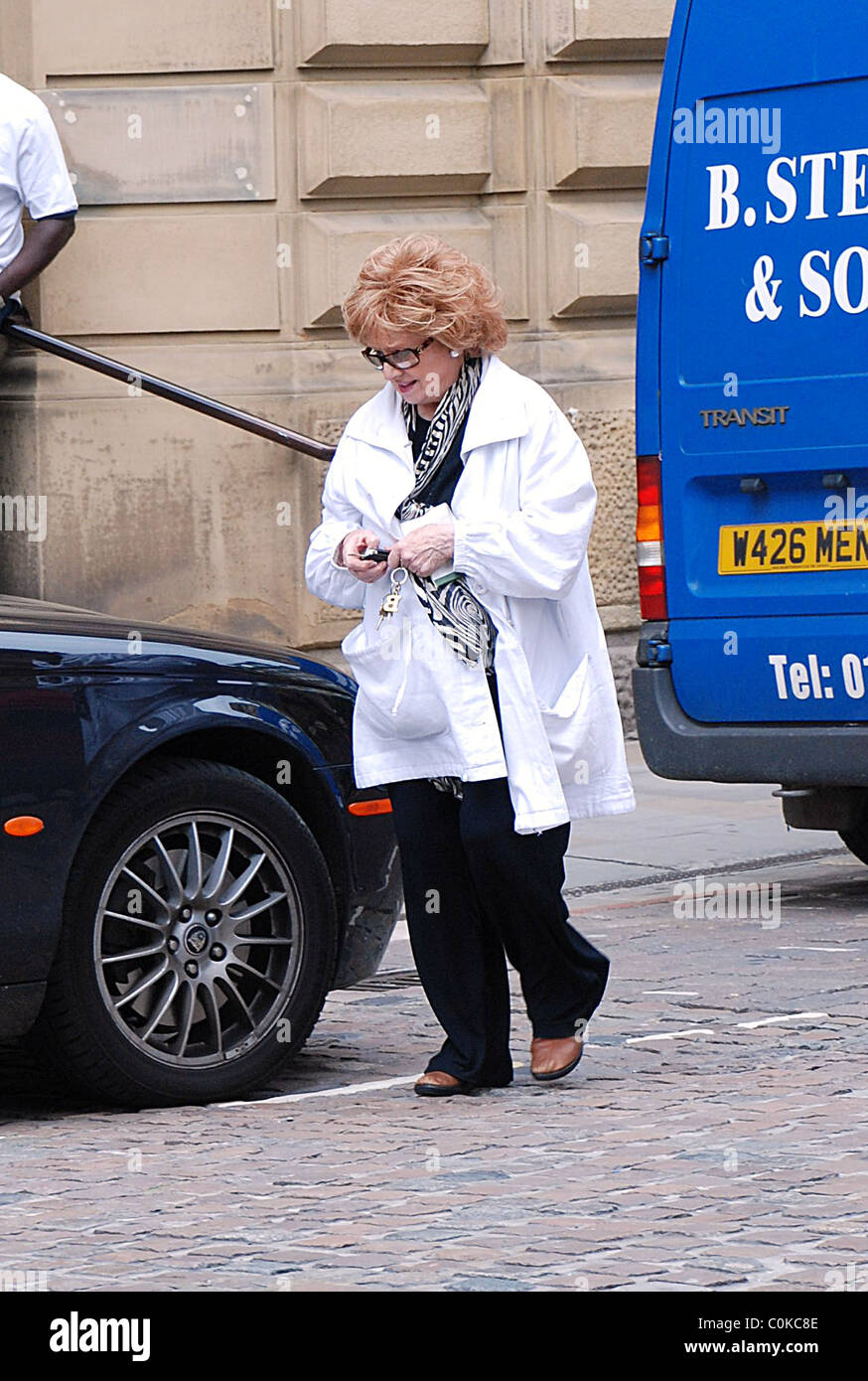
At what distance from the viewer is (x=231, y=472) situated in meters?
11.5

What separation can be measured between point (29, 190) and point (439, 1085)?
578 centimetres

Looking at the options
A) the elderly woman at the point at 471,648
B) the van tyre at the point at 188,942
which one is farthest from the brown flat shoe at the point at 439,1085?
the van tyre at the point at 188,942

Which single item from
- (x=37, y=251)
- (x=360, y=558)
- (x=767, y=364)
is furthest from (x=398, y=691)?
(x=37, y=251)

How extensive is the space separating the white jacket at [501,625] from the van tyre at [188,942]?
0.30 m

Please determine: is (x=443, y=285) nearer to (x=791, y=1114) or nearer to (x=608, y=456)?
(x=791, y=1114)

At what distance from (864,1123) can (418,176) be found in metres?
7.28

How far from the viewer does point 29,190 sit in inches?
417

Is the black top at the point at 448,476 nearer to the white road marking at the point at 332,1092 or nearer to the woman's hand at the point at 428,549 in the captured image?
the woman's hand at the point at 428,549

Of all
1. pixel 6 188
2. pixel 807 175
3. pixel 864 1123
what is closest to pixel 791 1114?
pixel 864 1123

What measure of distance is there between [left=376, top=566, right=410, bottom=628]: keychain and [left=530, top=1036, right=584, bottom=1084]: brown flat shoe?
3.42 feet

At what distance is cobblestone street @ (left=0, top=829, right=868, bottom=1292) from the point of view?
435 cm

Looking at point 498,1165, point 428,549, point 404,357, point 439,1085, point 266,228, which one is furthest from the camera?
point 266,228

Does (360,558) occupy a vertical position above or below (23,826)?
above

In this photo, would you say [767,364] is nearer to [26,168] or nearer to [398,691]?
[398,691]
